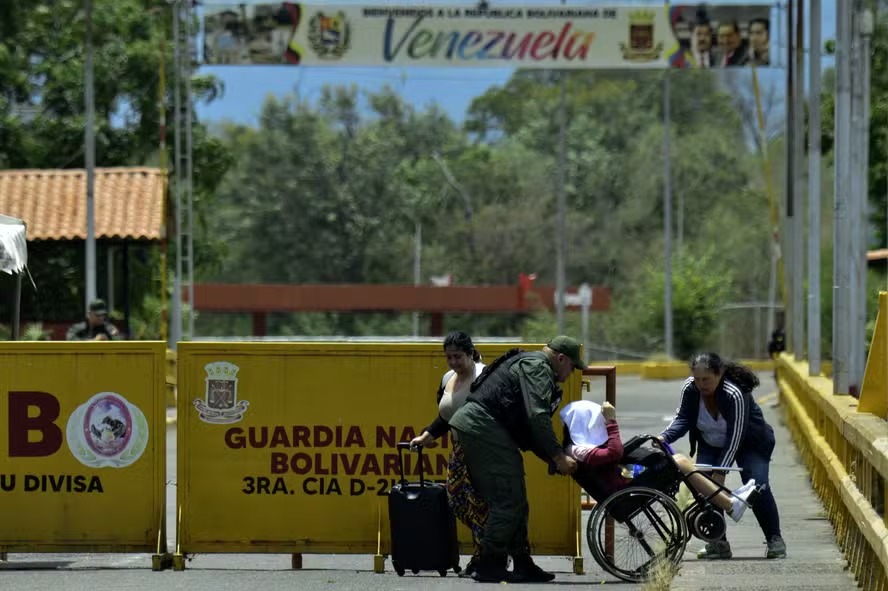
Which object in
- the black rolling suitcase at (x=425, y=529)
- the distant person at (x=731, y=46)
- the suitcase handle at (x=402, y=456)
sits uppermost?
the distant person at (x=731, y=46)

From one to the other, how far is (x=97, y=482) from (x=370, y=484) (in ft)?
6.02

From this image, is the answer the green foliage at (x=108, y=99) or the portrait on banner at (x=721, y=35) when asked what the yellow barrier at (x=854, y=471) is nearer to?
the portrait on banner at (x=721, y=35)

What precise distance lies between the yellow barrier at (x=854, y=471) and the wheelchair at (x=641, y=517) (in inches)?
41.9

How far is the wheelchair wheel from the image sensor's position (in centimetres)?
1055

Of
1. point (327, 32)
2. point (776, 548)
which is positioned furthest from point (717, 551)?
point (327, 32)

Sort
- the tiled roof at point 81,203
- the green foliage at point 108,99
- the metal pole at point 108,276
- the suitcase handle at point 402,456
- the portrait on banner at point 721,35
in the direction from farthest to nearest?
1. the green foliage at point 108,99
2. the portrait on banner at point 721,35
3. the metal pole at point 108,276
4. the tiled roof at point 81,203
5. the suitcase handle at point 402,456

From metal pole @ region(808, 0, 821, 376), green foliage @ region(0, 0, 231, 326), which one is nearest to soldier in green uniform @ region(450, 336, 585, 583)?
metal pole @ region(808, 0, 821, 376)

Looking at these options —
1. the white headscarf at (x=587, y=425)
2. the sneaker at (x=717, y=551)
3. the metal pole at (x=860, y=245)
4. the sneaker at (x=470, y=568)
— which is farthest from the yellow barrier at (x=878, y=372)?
the metal pole at (x=860, y=245)

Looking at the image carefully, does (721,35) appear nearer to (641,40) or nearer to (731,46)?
(731,46)

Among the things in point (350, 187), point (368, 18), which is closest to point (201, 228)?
point (368, 18)

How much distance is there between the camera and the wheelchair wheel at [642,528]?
10.5 meters

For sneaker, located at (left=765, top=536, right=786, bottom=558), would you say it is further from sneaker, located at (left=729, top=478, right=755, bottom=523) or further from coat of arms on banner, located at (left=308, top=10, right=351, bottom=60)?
coat of arms on banner, located at (left=308, top=10, right=351, bottom=60)

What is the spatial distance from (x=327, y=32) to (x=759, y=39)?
967 cm

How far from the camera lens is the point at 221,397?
453 inches
